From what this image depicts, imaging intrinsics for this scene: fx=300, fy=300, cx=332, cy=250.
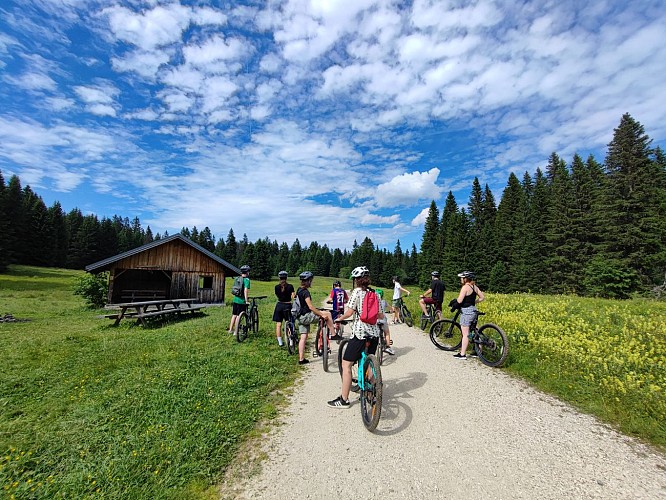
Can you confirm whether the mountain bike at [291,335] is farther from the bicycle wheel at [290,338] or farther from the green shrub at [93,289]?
the green shrub at [93,289]

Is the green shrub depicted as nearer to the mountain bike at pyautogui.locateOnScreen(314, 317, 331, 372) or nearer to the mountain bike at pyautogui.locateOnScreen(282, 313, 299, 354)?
the mountain bike at pyautogui.locateOnScreen(282, 313, 299, 354)

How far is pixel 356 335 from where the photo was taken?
5090 millimetres

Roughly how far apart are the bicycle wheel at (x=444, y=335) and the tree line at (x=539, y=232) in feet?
87.3

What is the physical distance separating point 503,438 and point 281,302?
252 inches

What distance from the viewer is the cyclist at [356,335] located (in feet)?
16.7

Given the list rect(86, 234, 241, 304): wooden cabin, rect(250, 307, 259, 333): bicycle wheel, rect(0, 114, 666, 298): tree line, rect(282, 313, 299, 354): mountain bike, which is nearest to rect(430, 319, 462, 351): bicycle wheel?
rect(282, 313, 299, 354): mountain bike

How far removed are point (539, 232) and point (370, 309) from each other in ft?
162

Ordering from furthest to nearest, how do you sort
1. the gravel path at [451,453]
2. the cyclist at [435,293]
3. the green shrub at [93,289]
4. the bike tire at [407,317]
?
the green shrub at [93,289] < the bike tire at [407,317] < the cyclist at [435,293] < the gravel path at [451,453]

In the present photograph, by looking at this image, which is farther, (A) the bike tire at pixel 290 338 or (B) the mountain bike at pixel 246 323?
(B) the mountain bike at pixel 246 323

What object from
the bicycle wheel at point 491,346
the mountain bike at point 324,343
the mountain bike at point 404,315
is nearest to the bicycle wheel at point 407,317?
the mountain bike at point 404,315

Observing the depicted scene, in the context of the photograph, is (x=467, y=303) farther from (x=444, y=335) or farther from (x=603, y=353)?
(x=603, y=353)

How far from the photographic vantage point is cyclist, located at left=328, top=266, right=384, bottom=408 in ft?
16.7

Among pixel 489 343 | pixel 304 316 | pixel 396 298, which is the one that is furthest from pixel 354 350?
pixel 396 298

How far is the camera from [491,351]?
317 inches
